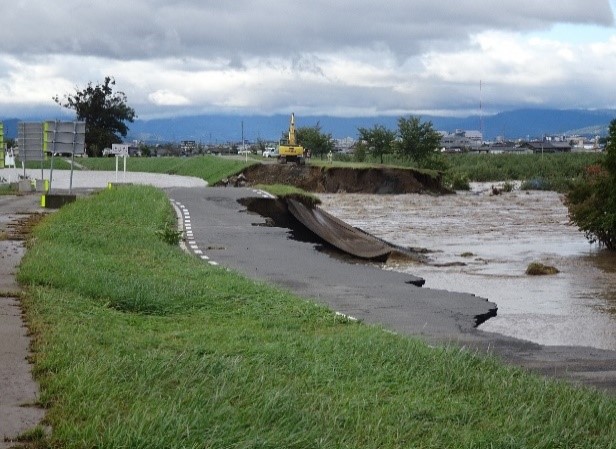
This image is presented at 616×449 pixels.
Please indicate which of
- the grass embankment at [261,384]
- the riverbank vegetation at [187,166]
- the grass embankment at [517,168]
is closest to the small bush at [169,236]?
the grass embankment at [261,384]

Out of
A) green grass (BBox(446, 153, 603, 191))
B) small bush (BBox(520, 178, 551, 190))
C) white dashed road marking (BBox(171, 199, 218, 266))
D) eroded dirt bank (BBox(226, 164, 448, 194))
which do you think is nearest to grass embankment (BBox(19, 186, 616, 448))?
white dashed road marking (BBox(171, 199, 218, 266))

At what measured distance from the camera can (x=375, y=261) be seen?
99.3ft

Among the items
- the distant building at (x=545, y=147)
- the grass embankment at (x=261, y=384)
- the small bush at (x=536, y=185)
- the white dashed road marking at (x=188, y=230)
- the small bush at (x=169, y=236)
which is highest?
the distant building at (x=545, y=147)

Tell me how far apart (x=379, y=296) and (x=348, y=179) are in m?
59.9

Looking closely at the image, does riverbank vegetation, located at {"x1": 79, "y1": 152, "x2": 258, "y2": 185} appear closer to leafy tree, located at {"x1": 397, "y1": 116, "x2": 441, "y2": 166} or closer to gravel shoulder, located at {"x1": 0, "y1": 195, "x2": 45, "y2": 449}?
leafy tree, located at {"x1": 397, "y1": 116, "x2": 441, "y2": 166}

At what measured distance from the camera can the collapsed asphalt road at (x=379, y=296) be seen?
460 inches

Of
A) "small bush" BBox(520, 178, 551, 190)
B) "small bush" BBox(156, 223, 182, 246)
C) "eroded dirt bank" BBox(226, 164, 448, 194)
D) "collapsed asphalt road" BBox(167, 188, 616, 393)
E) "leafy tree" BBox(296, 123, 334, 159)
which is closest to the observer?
"collapsed asphalt road" BBox(167, 188, 616, 393)

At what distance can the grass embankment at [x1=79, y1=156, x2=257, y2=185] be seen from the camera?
266ft

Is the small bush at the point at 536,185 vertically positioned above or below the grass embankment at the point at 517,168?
below

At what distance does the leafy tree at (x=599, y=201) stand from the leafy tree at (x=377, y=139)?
234 ft

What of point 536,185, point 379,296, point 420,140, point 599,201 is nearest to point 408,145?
point 420,140

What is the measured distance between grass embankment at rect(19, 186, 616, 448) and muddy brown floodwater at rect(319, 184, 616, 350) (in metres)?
5.60

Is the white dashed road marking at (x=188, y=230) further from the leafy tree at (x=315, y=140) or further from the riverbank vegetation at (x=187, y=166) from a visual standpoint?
the leafy tree at (x=315, y=140)

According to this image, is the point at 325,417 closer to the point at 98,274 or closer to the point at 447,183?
the point at 98,274
